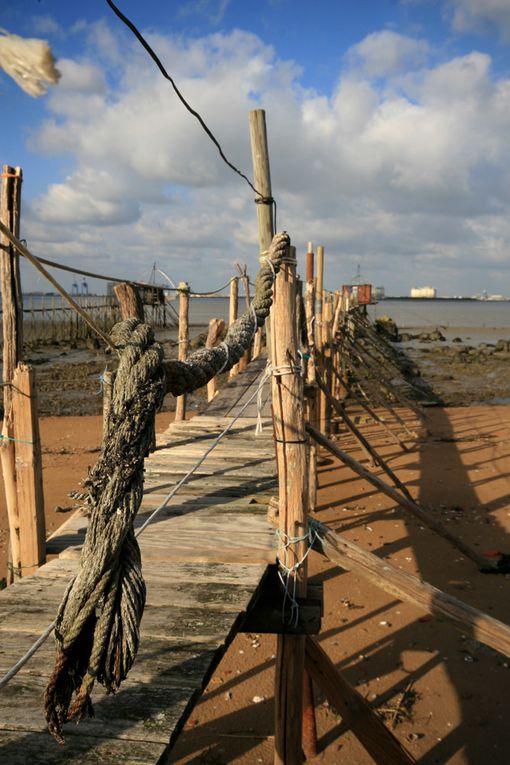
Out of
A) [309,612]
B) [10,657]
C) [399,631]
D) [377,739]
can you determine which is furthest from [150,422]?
[399,631]

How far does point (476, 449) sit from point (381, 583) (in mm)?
8065

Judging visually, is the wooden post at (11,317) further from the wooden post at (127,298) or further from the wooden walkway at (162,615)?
the wooden post at (127,298)

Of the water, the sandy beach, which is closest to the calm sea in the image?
the water

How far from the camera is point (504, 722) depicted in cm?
392

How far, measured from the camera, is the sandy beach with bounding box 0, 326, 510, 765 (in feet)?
12.6

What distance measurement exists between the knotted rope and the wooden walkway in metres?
0.19

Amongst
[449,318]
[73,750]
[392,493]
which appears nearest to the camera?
[73,750]

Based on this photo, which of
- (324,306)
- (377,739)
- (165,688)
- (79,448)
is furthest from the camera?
(79,448)

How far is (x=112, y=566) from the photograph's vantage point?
1.70 metres

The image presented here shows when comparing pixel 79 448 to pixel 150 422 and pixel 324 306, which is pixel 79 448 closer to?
pixel 324 306

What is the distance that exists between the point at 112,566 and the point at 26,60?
1303 mm

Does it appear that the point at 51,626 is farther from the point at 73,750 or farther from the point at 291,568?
the point at 291,568

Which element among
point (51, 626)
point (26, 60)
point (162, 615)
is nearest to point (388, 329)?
point (162, 615)

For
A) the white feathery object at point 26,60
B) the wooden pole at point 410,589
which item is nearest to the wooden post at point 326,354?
the wooden pole at point 410,589
